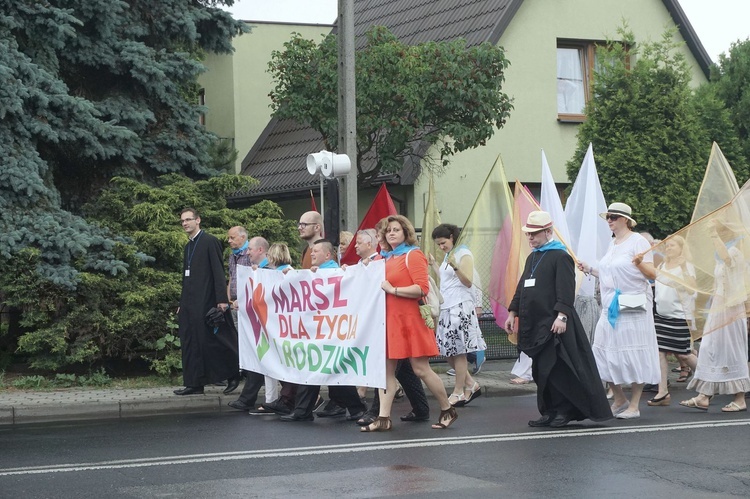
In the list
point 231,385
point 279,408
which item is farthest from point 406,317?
point 231,385

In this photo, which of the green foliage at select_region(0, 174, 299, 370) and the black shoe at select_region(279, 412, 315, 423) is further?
the green foliage at select_region(0, 174, 299, 370)

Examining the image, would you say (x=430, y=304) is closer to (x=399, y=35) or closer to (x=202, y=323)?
(x=202, y=323)

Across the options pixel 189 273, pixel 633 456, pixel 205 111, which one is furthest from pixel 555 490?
pixel 205 111

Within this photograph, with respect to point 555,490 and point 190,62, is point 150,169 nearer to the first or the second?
point 190,62

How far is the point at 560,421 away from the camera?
10703 mm

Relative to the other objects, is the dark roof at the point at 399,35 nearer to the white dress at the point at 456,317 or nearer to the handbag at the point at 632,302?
the white dress at the point at 456,317

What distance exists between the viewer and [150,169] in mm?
17109

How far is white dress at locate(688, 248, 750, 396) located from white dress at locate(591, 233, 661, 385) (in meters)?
0.76

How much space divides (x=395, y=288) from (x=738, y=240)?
3.16 meters

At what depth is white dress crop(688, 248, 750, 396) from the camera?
Result: 11797 millimetres

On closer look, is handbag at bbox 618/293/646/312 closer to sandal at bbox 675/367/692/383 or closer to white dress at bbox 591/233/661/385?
white dress at bbox 591/233/661/385

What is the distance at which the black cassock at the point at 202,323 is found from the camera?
1345 cm

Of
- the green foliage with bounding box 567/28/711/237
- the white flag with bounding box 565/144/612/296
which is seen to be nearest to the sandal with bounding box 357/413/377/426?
the white flag with bounding box 565/144/612/296

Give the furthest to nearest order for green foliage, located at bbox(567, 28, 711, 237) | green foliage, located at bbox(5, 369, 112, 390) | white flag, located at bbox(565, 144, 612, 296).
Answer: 1. green foliage, located at bbox(567, 28, 711, 237)
2. white flag, located at bbox(565, 144, 612, 296)
3. green foliage, located at bbox(5, 369, 112, 390)
